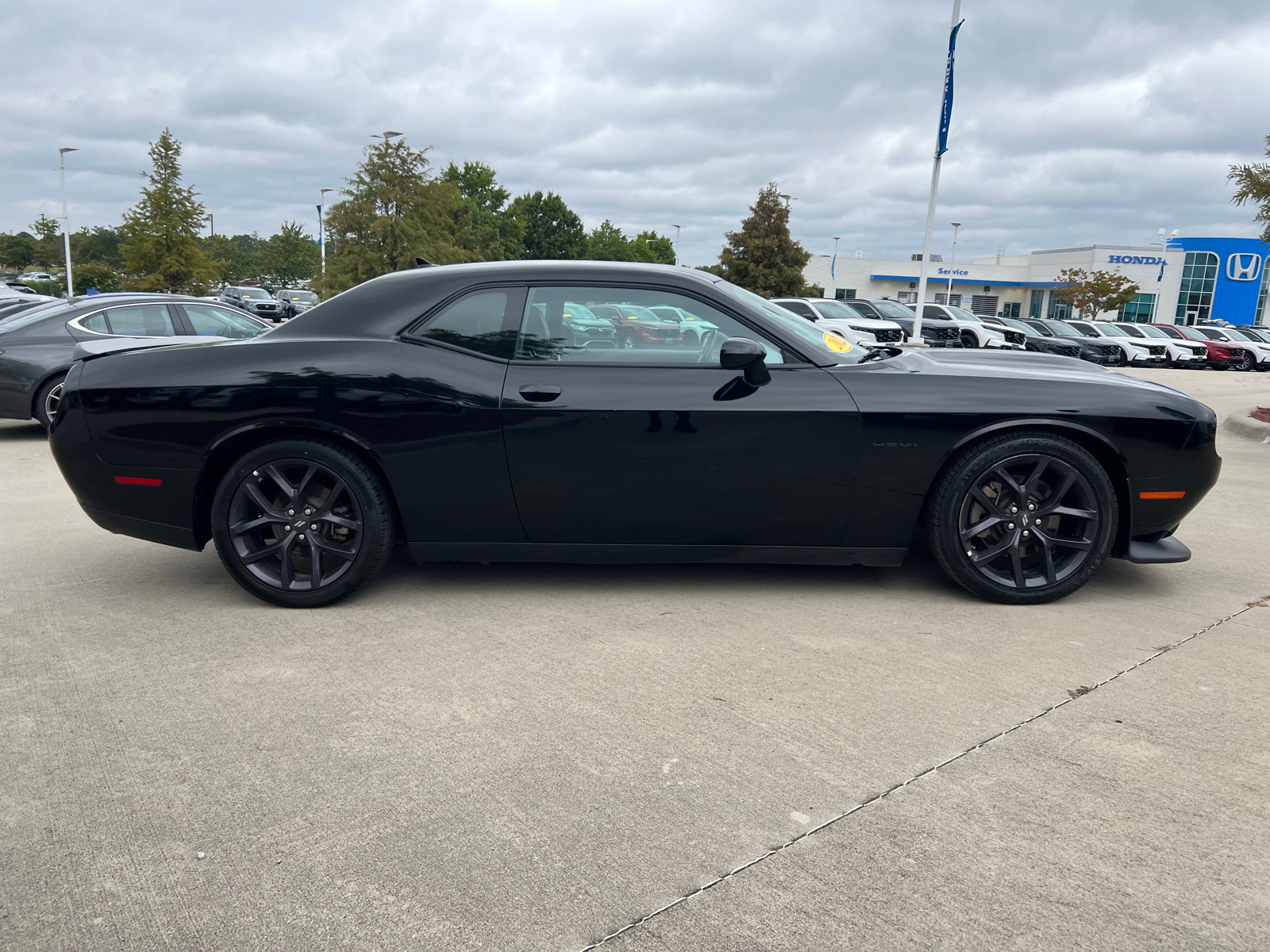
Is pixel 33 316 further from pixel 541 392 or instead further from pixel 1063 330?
pixel 1063 330

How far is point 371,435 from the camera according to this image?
12.4 feet

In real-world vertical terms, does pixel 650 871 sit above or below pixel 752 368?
below

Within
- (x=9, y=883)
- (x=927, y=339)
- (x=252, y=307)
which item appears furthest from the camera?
(x=252, y=307)

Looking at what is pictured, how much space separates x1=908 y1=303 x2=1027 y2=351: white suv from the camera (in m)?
26.6

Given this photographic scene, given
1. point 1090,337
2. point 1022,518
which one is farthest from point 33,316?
point 1090,337

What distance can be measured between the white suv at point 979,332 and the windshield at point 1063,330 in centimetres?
249

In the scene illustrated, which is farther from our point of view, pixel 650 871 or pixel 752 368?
pixel 752 368

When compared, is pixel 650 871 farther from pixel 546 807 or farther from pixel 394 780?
pixel 394 780

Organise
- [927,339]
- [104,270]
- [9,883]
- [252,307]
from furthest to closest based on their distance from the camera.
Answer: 1. [104,270]
2. [252,307]
3. [927,339]
4. [9,883]

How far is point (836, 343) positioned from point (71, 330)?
8016 mm

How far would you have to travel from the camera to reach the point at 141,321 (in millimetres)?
9234

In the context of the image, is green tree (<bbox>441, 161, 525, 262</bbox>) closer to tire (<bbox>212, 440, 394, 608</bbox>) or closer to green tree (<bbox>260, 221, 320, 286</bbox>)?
green tree (<bbox>260, 221, 320, 286</bbox>)

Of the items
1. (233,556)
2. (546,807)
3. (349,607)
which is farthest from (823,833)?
(233,556)

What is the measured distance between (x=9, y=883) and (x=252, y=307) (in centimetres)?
3836
